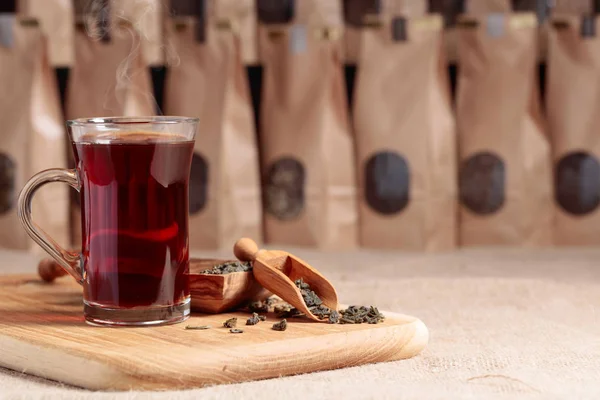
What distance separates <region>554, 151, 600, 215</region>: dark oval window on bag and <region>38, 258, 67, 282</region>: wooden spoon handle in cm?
99

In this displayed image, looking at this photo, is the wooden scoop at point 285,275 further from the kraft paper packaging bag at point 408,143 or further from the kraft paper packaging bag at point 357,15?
the kraft paper packaging bag at point 357,15

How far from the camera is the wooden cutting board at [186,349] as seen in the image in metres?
0.68

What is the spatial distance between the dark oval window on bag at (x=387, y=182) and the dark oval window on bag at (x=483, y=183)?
0.12 meters

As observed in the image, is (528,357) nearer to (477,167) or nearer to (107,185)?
(107,185)

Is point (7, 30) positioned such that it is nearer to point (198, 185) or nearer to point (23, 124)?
point (23, 124)

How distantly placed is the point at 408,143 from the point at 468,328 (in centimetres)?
72

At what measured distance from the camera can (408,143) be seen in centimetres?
166

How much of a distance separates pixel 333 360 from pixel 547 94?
43.1 inches

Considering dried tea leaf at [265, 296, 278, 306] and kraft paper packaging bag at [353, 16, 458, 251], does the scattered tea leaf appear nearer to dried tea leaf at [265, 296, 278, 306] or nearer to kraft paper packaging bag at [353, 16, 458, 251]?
dried tea leaf at [265, 296, 278, 306]

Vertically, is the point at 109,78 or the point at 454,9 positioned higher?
the point at 454,9

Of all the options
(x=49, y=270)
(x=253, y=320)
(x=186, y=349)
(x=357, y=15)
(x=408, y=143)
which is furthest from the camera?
(x=357, y=15)

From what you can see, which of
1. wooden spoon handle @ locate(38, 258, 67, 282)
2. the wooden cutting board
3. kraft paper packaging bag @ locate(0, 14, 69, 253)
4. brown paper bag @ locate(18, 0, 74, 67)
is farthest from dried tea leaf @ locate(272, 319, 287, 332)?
brown paper bag @ locate(18, 0, 74, 67)

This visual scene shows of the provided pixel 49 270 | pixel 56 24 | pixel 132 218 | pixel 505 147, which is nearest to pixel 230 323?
pixel 132 218

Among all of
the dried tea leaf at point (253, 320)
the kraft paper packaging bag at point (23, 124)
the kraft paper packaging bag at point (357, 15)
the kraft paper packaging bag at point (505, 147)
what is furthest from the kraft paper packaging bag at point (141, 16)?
the dried tea leaf at point (253, 320)
